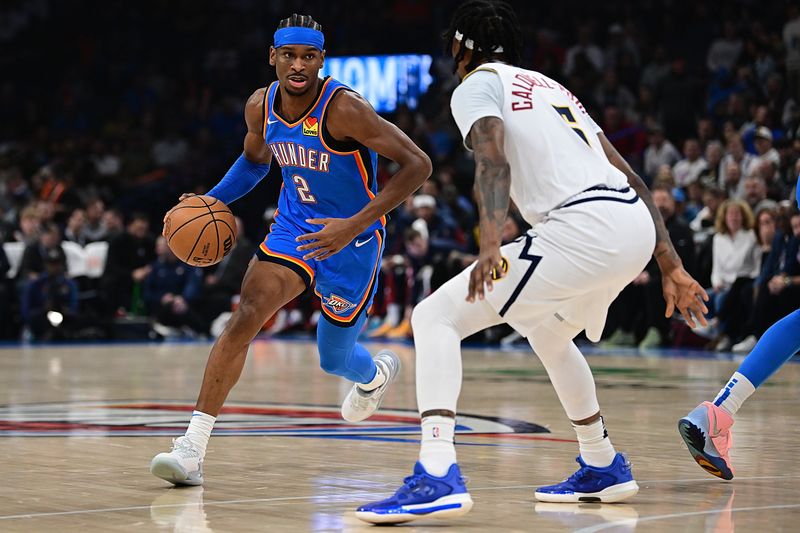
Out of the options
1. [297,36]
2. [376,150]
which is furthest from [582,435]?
[297,36]

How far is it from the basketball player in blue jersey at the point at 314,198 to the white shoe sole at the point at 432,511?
55.5 inches

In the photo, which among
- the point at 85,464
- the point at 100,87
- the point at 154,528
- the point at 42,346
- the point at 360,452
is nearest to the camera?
the point at 154,528

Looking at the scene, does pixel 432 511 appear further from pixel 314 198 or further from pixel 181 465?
pixel 314 198

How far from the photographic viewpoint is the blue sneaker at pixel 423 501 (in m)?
4.52

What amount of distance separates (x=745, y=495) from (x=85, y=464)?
2.92 meters

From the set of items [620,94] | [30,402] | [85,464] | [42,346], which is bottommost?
[42,346]

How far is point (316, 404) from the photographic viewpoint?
9172 mm

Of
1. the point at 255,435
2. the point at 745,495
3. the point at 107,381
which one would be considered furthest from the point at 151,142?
the point at 745,495

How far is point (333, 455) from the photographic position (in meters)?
6.51

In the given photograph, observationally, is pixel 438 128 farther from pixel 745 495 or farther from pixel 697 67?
pixel 745 495

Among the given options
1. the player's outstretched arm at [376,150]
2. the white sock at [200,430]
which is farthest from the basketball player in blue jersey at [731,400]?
the white sock at [200,430]

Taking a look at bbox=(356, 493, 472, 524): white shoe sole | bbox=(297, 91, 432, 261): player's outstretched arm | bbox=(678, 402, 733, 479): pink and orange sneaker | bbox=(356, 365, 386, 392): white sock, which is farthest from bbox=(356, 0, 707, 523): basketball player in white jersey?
bbox=(356, 365, 386, 392): white sock

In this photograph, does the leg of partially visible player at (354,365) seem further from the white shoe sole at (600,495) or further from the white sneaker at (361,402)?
the white shoe sole at (600,495)

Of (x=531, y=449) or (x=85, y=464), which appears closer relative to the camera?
(x=85, y=464)
